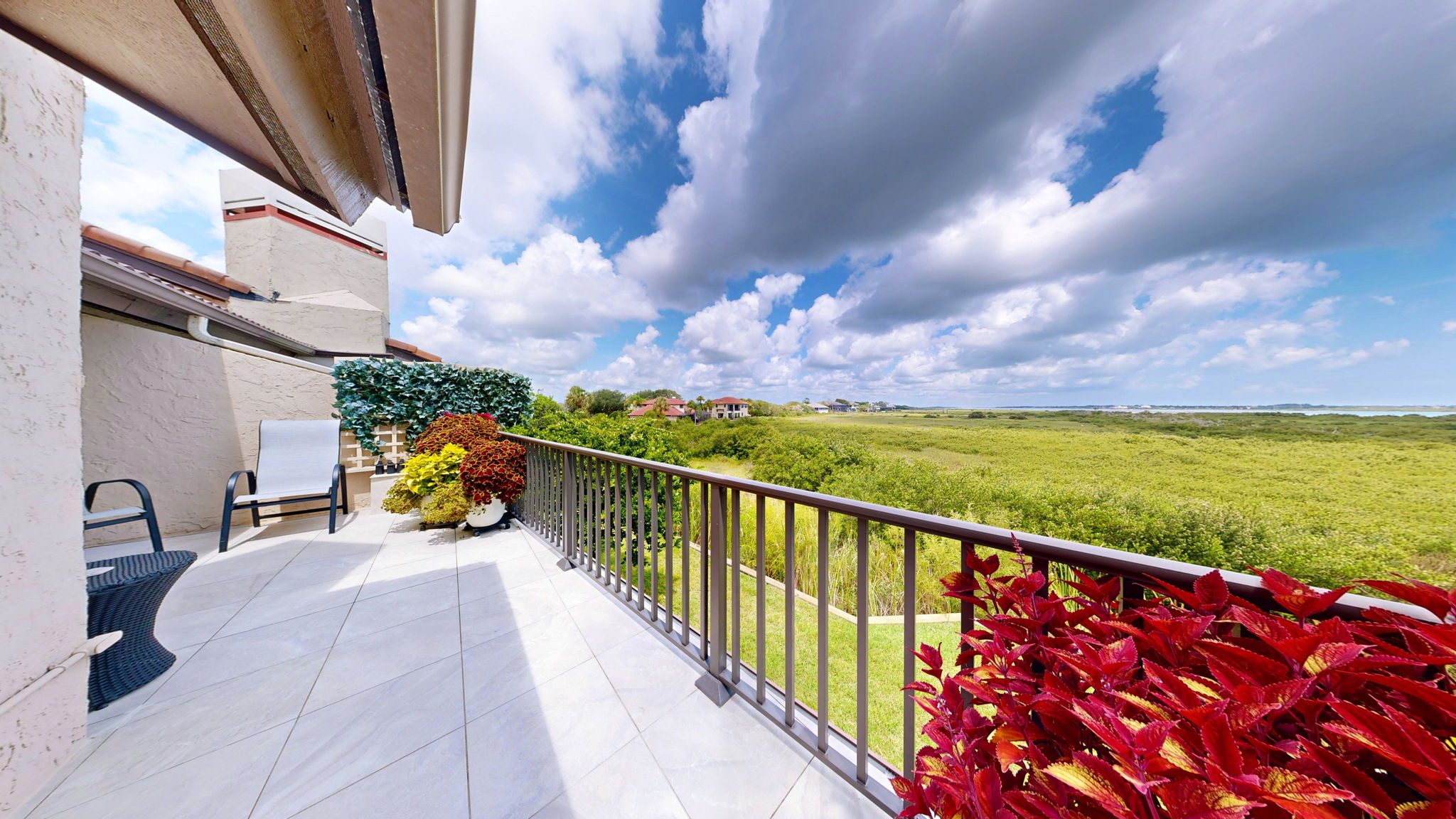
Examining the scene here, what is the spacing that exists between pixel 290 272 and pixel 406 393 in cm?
524

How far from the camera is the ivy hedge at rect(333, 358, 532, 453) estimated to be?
5066 millimetres

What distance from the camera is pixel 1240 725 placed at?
543mm

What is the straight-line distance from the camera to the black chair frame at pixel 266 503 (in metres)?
3.52

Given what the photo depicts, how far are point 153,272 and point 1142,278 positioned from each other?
16230 millimetres

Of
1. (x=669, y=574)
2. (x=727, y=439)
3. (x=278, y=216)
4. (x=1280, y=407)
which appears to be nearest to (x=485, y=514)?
(x=669, y=574)

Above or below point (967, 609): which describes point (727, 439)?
below

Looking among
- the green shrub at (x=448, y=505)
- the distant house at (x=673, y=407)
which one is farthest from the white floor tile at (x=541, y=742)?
the distant house at (x=673, y=407)

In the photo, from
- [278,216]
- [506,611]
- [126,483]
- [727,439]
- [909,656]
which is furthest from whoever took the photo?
[727,439]

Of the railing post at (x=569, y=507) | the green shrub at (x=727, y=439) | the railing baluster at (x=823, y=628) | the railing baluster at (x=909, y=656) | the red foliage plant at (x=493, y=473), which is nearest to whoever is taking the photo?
the railing baluster at (x=909, y=656)

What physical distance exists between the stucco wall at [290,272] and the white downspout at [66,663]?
798 cm

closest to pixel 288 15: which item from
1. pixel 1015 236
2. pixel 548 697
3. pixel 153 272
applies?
pixel 548 697

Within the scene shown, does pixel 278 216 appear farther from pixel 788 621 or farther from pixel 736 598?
pixel 788 621

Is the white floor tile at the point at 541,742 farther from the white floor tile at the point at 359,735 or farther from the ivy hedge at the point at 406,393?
the ivy hedge at the point at 406,393

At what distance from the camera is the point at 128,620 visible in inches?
69.2
